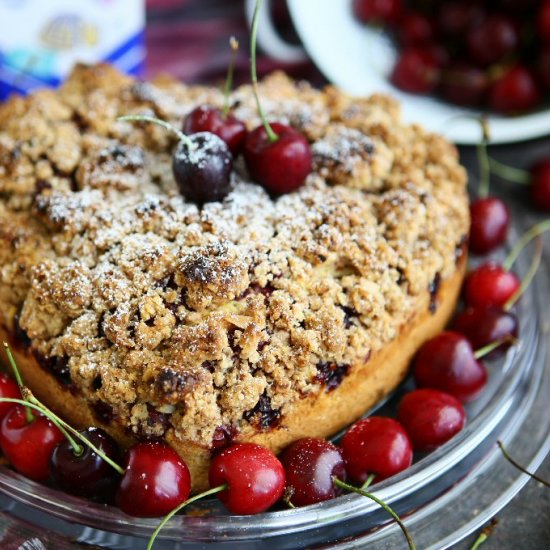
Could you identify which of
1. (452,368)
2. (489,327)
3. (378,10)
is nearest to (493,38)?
(378,10)

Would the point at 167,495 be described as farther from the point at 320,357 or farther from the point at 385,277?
the point at 385,277

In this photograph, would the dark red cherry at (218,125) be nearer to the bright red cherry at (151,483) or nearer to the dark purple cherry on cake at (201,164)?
the dark purple cherry on cake at (201,164)

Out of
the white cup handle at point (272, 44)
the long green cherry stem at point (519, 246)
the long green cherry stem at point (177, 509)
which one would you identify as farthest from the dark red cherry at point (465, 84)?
the long green cherry stem at point (177, 509)

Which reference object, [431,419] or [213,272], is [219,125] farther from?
[431,419]

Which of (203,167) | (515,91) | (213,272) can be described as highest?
(203,167)

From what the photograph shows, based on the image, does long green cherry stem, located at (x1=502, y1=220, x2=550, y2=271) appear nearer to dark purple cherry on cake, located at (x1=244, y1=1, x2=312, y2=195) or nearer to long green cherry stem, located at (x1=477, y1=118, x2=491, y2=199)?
long green cherry stem, located at (x1=477, y1=118, x2=491, y2=199)

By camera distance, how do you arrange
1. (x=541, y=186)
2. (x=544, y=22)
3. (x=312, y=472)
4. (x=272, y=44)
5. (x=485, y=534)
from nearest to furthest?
(x=312, y=472) → (x=485, y=534) → (x=541, y=186) → (x=544, y=22) → (x=272, y=44)

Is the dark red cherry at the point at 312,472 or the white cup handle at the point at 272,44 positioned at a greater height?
the white cup handle at the point at 272,44
